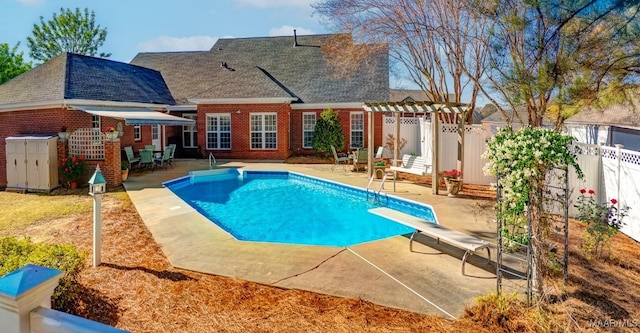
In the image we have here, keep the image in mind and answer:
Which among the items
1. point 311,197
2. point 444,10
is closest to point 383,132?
point 444,10

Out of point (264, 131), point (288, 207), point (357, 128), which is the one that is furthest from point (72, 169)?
point (357, 128)

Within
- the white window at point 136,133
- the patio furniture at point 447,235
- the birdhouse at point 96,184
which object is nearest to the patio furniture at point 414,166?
the patio furniture at point 447,235

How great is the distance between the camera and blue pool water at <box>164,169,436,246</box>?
10516mm

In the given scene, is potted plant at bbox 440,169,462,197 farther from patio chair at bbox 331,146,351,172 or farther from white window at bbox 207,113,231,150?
white window at bbox 207,113,231,150

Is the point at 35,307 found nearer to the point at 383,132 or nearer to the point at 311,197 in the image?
the point at 311,197

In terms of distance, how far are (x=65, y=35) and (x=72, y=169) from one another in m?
39.9

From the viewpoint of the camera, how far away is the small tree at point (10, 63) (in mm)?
38156

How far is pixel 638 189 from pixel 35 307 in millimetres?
10502

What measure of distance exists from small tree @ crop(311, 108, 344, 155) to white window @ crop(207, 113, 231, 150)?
602 cm

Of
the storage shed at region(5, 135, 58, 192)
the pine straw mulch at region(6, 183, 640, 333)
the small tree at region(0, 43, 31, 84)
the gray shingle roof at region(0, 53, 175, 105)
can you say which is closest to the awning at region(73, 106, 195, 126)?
the gray shingle roof at region(0, 53, 175, 105)

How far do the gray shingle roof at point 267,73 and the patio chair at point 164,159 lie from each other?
5.52 m

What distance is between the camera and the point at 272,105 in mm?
24062

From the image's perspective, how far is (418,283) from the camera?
6.18 meters

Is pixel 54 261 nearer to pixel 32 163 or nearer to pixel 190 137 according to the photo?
pixel 32 163
